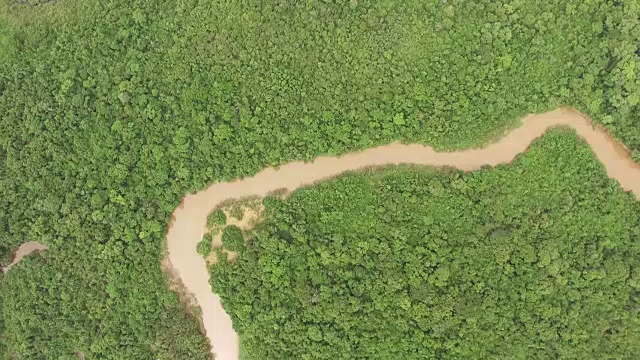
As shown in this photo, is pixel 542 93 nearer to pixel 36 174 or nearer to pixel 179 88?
pixel 179 88

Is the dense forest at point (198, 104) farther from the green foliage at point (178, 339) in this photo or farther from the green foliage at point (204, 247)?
the green foliage at point (204, 247)

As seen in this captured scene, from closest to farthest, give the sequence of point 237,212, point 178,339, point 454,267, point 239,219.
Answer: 1. point 454,267
2. point 178,339
3. point 237,212
4. point 239,219

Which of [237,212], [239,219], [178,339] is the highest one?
[237,212]

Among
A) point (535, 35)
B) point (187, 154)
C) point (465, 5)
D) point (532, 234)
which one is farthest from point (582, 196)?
point (187, 154)

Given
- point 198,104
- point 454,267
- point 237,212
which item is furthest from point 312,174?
point 454,267

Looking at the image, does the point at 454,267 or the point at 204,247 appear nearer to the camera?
the point at 454,267

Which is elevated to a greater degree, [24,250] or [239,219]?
[24,250]

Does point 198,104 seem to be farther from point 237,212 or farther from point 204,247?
point 204,247
